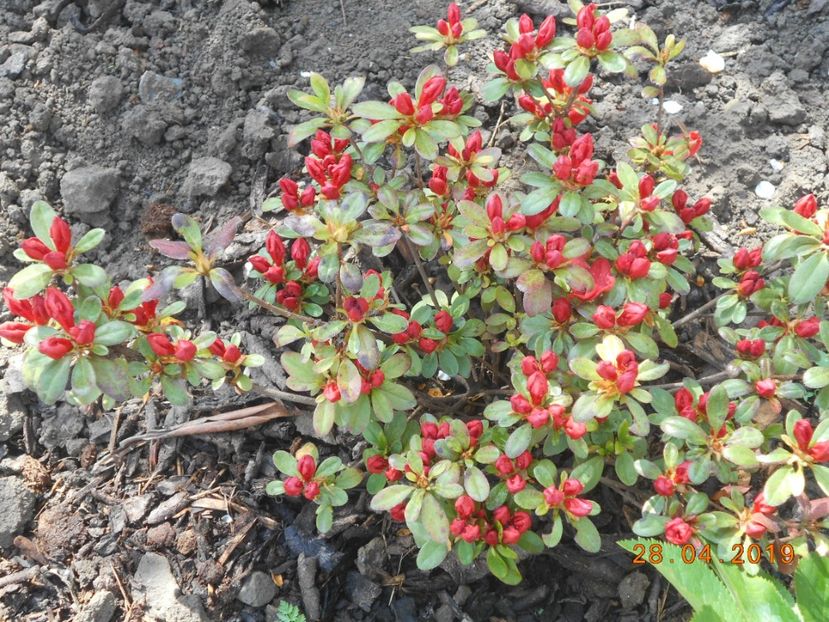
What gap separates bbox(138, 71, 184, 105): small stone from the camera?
3.26 m

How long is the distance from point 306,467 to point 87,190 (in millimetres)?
1707

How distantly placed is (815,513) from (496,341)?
1.11 metres

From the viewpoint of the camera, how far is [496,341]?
2.58m

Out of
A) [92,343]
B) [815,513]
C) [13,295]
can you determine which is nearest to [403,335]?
[92,343]

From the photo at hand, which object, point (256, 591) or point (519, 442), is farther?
point (256, 591)

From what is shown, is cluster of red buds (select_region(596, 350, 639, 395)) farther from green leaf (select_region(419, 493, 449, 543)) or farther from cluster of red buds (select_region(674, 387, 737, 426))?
green leaf (select_region(419, 493, 449, 543))

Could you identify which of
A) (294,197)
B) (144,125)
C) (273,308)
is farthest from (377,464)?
(144,125)

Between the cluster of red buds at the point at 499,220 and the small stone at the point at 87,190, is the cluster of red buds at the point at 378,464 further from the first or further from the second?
the small stone at the point at 87,190

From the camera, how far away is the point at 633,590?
98.1 inches

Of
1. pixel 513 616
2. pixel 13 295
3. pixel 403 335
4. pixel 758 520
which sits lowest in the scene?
pixel 513 616

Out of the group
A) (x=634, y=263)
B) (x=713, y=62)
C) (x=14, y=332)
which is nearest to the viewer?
(x=14, y=332)

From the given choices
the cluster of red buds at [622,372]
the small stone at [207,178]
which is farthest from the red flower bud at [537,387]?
the small stone at [207,178]

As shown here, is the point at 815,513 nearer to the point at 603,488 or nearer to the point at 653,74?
the point at 603,488
